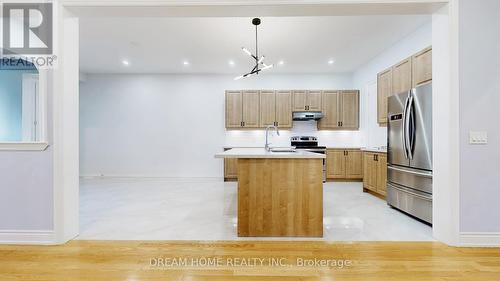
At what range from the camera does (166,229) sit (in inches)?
115

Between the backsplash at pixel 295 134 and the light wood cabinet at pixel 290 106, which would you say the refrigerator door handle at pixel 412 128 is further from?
the backsplash at pixel 295 134

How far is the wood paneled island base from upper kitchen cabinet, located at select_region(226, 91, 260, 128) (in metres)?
3.86

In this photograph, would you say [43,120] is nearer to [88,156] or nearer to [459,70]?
[459,70]

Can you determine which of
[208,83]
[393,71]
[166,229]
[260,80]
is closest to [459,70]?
[393,71]

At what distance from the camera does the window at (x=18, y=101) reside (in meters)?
4.44

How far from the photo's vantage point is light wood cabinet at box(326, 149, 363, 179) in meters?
6.11

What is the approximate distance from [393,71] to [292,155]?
2.77 metres

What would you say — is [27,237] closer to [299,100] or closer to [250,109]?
[250,109]


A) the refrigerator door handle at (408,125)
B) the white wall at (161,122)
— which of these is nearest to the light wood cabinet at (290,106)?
the white wall at (161,122)

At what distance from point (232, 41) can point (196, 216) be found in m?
3.07

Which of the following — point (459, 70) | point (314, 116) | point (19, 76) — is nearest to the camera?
point (459, 70)

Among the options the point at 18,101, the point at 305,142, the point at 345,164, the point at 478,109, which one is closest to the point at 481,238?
the point at 478,109

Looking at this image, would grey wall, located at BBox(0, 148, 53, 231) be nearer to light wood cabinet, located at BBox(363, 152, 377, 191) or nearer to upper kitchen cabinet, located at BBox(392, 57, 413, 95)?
upper kitchen cabinet, located at BBox(392, 57, 413, 95)

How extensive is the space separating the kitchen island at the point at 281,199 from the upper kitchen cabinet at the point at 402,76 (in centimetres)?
224
